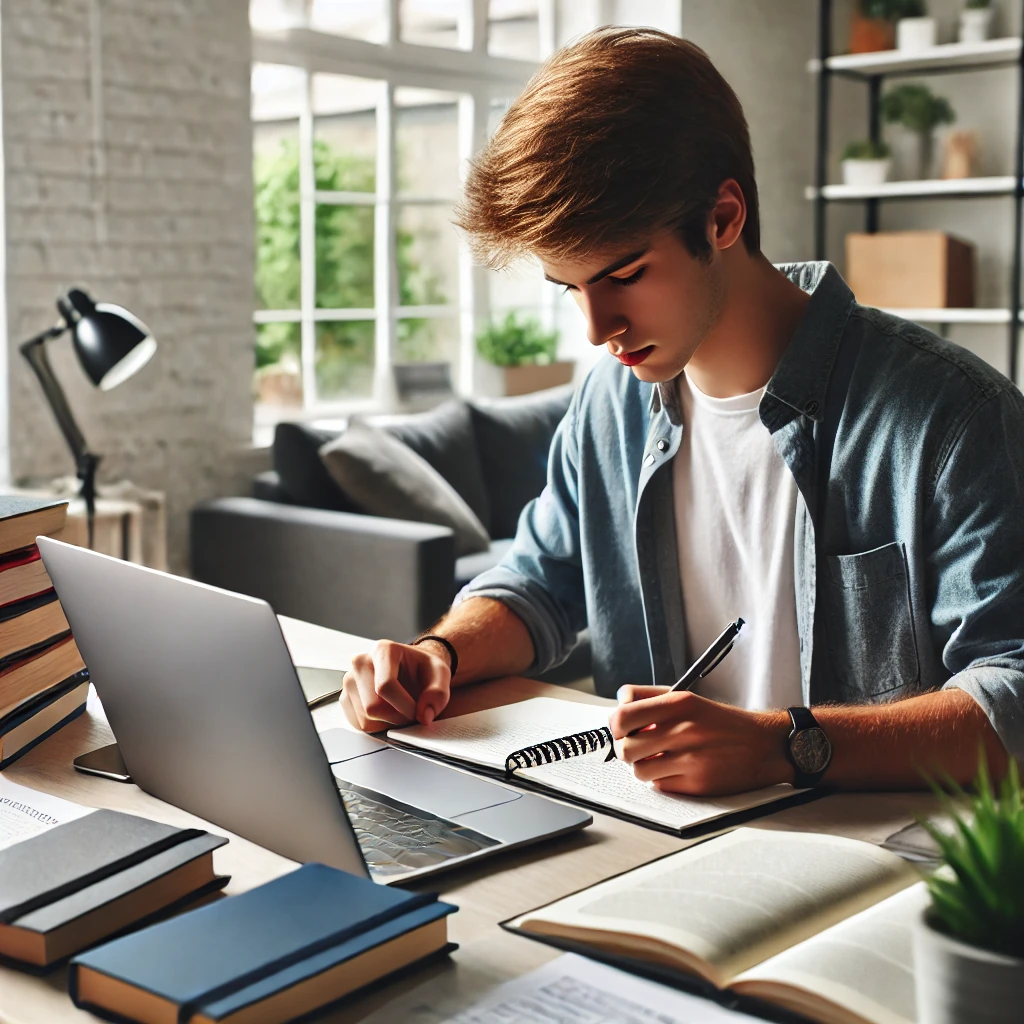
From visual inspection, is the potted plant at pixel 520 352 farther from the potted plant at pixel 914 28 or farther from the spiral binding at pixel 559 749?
the spiral binding at pixel 559 749

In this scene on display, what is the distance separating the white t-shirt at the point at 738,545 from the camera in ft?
5.07

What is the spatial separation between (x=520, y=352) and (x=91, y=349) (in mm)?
2135

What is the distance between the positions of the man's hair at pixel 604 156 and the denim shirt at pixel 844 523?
22cm

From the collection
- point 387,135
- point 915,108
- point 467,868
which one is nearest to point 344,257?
point 387,135

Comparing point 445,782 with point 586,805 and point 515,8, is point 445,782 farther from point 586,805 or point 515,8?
point 515,8

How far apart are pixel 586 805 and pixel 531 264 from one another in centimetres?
61

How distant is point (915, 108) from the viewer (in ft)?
18.2

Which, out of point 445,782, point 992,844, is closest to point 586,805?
point 445,782

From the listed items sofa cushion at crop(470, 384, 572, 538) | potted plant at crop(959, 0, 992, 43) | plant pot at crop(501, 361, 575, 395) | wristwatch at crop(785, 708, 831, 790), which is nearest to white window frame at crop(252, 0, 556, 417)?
plant pot at crop(501, 361, 575, 395)

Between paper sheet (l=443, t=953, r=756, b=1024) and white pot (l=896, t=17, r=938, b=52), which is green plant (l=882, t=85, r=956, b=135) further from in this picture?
paper sheet (l=443, t=953, r=756, b=1024)

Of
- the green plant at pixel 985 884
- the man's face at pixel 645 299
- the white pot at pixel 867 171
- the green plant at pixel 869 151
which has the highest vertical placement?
the green plant at pixel 869 151

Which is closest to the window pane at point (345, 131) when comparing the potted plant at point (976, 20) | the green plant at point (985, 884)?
the potted plant at point (976, 20)

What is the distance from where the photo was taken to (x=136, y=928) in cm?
90

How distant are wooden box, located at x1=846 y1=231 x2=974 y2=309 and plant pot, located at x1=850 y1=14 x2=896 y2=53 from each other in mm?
764
